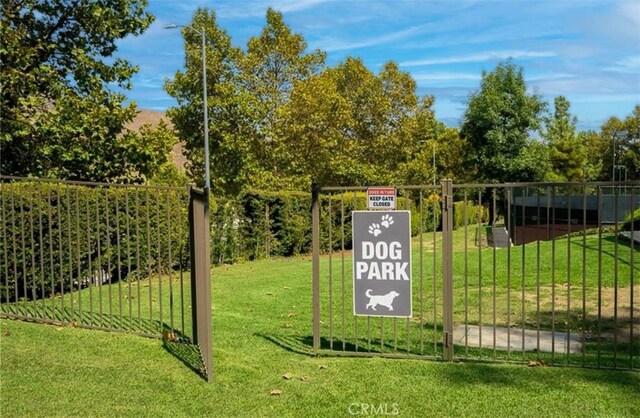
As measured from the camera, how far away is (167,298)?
31.2 ft

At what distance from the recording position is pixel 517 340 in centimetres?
645

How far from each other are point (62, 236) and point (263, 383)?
5119 millimetres

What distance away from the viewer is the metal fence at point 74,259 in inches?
249

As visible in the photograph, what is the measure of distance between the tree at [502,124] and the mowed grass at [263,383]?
30.0 metres

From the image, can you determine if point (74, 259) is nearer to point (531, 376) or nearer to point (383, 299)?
point (383, 299)

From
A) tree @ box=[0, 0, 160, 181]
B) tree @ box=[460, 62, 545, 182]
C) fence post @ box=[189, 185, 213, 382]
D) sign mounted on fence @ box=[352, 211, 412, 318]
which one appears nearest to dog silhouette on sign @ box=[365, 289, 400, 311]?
sign mounted on fence @ box=[352, 211, 412, 318]

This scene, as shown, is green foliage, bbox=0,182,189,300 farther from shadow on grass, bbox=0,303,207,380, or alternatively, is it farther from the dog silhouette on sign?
the dog silhouette on sign

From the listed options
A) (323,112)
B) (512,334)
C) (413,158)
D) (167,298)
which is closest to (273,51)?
(323,112)

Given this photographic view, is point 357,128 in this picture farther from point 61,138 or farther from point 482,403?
point 482,403

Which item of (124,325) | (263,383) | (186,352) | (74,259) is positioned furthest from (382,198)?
(74,259)

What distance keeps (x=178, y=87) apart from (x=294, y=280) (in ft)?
46.8

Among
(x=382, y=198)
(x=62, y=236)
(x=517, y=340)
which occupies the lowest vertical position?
(x=517, y=340)

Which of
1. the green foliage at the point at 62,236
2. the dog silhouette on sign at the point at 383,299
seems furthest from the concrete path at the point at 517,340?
the green foliage at the point at 62,236

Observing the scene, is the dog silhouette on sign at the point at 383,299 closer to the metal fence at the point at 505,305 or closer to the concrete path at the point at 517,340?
the metal fence at the point at 505,305
